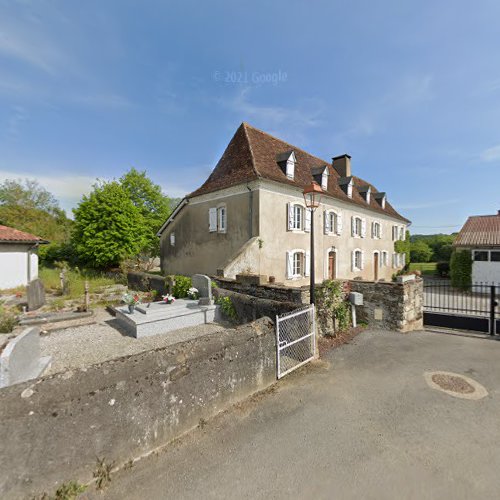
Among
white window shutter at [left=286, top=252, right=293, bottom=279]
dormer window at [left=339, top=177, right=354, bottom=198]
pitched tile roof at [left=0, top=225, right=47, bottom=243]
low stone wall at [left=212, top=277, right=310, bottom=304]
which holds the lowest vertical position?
low stone wall at [left=212, top=277, right=310, bottom=304]

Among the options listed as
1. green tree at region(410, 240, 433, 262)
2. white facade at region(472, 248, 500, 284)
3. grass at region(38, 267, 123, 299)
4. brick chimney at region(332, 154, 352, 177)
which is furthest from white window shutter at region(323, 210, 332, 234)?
green tree at region(410, 240, 433, 262)

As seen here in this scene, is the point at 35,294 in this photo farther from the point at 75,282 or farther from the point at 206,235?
the point at 206,235

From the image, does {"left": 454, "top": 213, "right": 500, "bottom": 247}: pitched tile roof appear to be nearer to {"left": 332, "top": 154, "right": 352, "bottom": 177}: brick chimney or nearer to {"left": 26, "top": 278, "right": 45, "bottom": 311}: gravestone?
{"left": 332, "top": 154, "right": 352, "bottom": 177}: brick chimney

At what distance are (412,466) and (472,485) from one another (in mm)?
577

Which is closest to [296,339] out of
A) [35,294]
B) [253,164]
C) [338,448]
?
[338,448]

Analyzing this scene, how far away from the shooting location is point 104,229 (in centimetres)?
2072

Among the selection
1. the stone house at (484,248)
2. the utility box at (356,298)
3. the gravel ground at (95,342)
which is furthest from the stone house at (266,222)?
the stone house at (484,248)

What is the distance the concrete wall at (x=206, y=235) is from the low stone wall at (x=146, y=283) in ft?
10.5

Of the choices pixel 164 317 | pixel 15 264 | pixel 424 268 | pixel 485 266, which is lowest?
pixel 424 268

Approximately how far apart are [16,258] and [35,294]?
7798mm

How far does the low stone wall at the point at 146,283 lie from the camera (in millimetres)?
13062

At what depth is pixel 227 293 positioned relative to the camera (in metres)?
9.24

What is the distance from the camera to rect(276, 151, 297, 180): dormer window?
1466 centimetres

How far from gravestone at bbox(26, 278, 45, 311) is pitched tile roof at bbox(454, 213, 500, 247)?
89.2 ft
